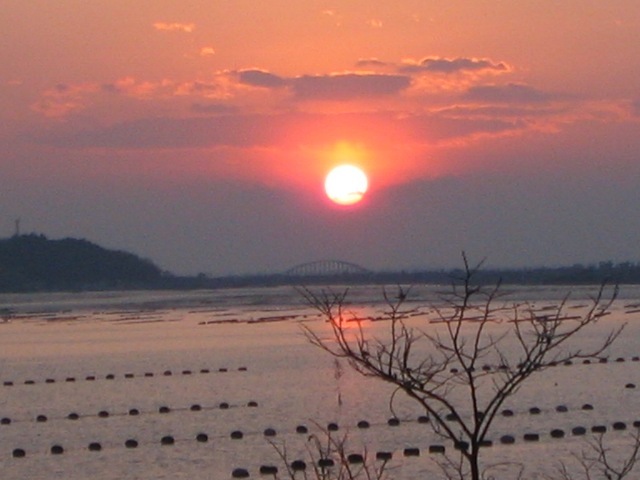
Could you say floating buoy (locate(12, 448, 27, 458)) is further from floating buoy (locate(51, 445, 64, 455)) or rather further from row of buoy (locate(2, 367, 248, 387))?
row of buoy (locate(2, 367, 248, 387))

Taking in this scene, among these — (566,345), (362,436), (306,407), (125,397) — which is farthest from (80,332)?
(362,436)

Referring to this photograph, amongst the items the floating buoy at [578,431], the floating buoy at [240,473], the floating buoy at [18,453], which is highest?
the floating buoy at [578,431]

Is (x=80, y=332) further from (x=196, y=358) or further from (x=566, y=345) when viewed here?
(x=566, y=345)

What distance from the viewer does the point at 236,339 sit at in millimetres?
65625

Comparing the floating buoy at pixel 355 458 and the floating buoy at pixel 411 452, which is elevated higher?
the floating buoy at pixel 355 458

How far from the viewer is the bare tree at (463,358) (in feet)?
27.1

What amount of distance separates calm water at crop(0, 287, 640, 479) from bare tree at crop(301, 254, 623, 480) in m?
1.00

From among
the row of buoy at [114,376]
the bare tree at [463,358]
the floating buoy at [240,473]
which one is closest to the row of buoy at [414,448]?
the bare tree at [463,358]

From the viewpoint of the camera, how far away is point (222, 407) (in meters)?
36.0

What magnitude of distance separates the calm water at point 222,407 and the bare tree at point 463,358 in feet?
3.28

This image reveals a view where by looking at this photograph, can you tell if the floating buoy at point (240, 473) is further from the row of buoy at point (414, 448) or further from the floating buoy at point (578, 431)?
the floating buoy at point (578, 431)

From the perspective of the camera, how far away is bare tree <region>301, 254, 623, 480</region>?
8258mm

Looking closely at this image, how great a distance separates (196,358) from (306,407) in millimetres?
20033

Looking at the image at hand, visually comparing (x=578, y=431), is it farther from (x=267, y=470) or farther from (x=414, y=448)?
(x=267, y=470)
